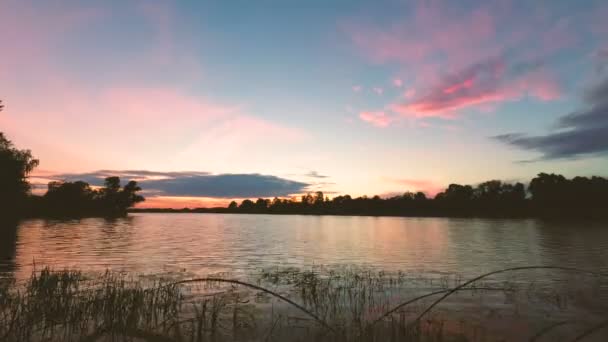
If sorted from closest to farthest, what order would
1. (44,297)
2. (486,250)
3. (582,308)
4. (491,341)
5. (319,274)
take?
(491,341), (44,297), (582,308), (319,274), (486,250)

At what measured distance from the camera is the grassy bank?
42.1ft

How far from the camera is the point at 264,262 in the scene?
39.1 m

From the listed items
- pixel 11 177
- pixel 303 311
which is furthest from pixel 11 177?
pixel 303 311

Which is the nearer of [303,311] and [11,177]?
[303,311]

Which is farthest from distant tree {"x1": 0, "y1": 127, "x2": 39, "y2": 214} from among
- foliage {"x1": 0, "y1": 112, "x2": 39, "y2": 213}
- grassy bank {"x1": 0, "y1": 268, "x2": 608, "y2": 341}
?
grassy bank {"x1": 0, "y1": 268, "x2": 608, "y2": 341}

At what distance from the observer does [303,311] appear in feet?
58.1

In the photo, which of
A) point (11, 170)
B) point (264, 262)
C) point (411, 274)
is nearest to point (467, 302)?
point (411, 274)

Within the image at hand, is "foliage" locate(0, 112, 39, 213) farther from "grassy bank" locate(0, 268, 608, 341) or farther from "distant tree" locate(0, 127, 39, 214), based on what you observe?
"grassy bank" locate(0, 268, 608, 341)

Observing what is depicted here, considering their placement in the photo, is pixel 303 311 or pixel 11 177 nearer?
pixel 303 311

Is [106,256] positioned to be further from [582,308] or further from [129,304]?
[582,308]

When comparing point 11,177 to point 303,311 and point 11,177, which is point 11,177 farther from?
point 303,311

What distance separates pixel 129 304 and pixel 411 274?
21928 millimetres

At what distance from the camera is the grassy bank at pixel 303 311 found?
12.8 meters

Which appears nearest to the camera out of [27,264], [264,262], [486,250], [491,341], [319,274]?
[491,341]
